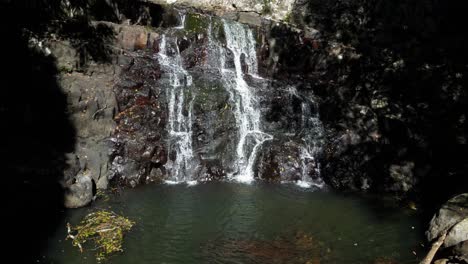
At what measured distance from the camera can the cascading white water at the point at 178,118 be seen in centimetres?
1486

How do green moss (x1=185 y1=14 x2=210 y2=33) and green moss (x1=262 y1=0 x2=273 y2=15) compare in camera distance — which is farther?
green moss (x1=262 y1=0 x2=273 y2=15)

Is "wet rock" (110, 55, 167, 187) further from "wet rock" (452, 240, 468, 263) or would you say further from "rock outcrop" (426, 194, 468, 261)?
"wet rock" (452, 240, 468, 263)

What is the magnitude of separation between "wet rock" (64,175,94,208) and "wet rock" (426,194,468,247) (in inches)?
361

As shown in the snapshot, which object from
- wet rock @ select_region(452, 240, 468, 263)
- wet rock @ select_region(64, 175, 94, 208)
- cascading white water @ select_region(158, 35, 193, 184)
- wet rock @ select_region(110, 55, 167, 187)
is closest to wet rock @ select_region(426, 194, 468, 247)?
wet rock @ select_region(452, 240, 468, 263)

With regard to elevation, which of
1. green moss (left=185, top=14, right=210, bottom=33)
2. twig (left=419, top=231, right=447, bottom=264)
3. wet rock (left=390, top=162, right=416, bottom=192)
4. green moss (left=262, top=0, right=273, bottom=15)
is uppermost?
green moss (left=262, top=0, right=273, bottom=15)

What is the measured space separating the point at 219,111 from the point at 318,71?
5118 millimetres

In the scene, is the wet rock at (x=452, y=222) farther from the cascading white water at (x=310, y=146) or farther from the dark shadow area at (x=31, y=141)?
the dark shadow area at (x=31, y=141)

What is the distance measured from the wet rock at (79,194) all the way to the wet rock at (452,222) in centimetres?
916

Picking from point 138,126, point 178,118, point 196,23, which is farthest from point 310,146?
point 196,23

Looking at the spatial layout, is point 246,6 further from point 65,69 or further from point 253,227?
point 253,227

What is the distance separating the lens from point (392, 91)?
1549cm

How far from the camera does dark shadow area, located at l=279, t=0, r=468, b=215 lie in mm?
13227

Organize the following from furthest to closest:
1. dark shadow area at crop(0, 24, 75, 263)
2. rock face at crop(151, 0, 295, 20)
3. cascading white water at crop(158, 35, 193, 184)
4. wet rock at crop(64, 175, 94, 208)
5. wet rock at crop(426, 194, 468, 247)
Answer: rock face at crop(151, 0, 295, 20) < cascading white water at crop(158, 35, 193, 184) < wet rock at crop(64, 175, 94, 208) < dark shadow area at crop(0, 24, 75, 263) < wet rock at crop(426, 194, 468, 247)

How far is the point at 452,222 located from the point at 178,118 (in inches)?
382
